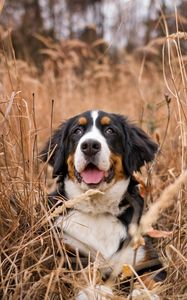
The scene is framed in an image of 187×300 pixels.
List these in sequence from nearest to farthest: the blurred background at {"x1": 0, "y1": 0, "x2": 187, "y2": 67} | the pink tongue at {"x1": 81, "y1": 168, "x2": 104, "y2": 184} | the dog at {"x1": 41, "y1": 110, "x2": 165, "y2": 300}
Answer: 1. the dog at {"x1": 41, "y1": 110, "x2": 165, "y2": 300}
2. the pink tongue at {"x1": 81, "y1": 168, "x2": 104, "y2": 184}
3. the blurred background at {"x1": 0, "y1": 0, "x2": 187, "y2": 67}

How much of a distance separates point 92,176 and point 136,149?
42 cm

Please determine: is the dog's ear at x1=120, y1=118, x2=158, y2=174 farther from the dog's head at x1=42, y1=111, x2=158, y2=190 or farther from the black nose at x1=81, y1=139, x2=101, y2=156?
the black nose at x1=81, y1=139, x2=101, y2=156

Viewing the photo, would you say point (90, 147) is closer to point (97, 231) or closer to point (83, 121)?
point (83, 121)

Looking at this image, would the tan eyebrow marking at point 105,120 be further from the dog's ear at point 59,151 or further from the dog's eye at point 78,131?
the dog's ear at point 59,151

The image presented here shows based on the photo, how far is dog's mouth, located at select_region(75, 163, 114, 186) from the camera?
10.6ft

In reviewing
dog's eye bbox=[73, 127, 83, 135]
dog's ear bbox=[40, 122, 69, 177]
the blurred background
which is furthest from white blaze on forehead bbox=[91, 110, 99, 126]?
the blurred background

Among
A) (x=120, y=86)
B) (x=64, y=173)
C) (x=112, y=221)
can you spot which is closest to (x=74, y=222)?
(x=112, y=221)

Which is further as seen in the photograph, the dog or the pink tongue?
the pink tongue

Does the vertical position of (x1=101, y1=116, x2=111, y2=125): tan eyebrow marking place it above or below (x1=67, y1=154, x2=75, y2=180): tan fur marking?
above

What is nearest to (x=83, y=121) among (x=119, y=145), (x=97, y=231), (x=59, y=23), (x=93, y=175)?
(x=119, y=145)

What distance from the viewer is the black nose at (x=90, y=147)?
10.3 feet

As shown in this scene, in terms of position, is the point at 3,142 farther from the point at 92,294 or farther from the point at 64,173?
the point at 92,294

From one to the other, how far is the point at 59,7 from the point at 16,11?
1.40 metres

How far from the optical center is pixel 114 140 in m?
3.43
